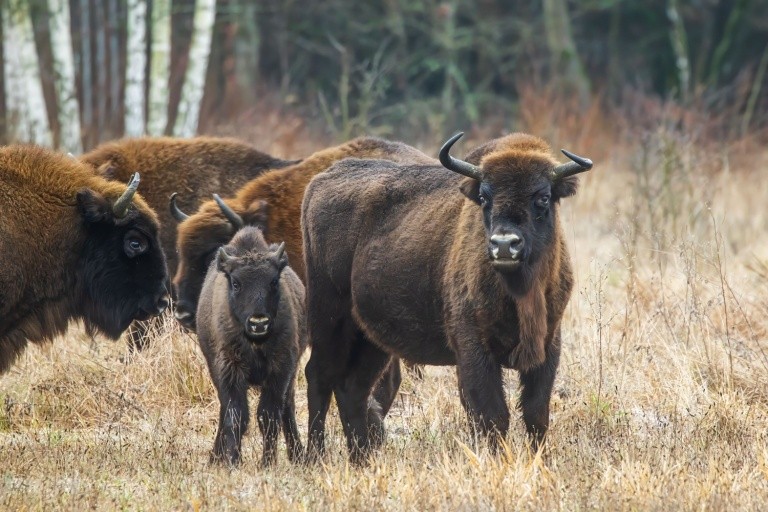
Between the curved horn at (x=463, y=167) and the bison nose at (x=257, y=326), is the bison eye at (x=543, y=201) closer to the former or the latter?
the curved horn at (x=463, y=167)

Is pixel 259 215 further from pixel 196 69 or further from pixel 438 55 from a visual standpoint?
pixel 438 55

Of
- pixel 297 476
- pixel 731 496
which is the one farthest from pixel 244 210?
pixel 731 496

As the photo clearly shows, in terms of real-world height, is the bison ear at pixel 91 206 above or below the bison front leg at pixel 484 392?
above

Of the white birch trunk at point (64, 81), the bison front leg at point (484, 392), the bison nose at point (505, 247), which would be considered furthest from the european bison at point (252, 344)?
the white birch trunk at point (64, 81)

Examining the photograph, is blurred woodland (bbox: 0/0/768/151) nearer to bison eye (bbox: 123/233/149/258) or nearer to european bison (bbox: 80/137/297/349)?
european bison (bbox: 80/137/297/349)

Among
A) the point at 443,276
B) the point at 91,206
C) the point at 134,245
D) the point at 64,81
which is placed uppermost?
the point at 91,206

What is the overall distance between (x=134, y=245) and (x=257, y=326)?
94 cm

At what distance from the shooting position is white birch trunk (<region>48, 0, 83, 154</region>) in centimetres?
1658

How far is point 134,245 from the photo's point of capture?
758cm

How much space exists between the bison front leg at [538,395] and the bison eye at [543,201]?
76cm

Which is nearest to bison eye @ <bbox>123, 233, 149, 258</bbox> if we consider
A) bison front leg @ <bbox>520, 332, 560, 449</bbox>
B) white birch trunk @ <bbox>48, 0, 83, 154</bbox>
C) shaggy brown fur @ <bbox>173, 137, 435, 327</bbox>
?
shaggy brown fur @ <bbox>173, 137, 435, 327</bbox>

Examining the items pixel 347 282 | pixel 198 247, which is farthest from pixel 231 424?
pixel 198 247

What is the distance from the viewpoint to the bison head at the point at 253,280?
24.3 feet

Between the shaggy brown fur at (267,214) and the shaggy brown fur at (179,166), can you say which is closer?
the shaggy brown fur at (267,214)
